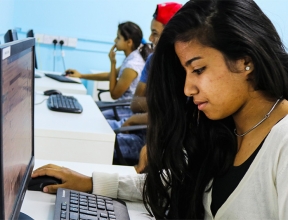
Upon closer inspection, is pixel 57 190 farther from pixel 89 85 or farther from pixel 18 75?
pixel 89 85

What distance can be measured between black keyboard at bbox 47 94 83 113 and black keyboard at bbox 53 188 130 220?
3.35 ft

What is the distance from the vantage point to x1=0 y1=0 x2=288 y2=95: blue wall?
4277 mm

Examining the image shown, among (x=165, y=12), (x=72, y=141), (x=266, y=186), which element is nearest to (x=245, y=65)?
(x=266, y=186)

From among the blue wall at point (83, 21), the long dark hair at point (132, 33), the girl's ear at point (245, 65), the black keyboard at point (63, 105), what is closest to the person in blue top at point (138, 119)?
the black keyboard at point (63, 105)

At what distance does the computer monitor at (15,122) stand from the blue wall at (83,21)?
3.46 m

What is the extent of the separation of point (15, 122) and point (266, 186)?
1.73 feet

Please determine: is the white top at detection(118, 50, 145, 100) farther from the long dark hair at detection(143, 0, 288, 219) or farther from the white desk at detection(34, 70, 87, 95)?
the long dark hair at detection(143, 0, 288, 219)

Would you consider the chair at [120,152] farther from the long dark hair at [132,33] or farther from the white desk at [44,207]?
the long dark hair at [132,33]

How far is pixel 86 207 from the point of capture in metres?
0.99

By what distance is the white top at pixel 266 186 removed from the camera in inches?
35.0

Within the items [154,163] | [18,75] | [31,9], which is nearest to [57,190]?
[154,163]

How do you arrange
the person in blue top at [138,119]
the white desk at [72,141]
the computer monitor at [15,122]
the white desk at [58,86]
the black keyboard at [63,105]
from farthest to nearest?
1. the white desk at [58,86]
2. the person in blue top at [138,119]
3. the black keyboard at [63,105]
4. the white desk at [72,141]
5. the computer monitor at [15,122]

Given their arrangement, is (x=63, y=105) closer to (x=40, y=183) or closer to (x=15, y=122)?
(x=40, y=183)

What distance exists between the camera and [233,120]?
121cm
